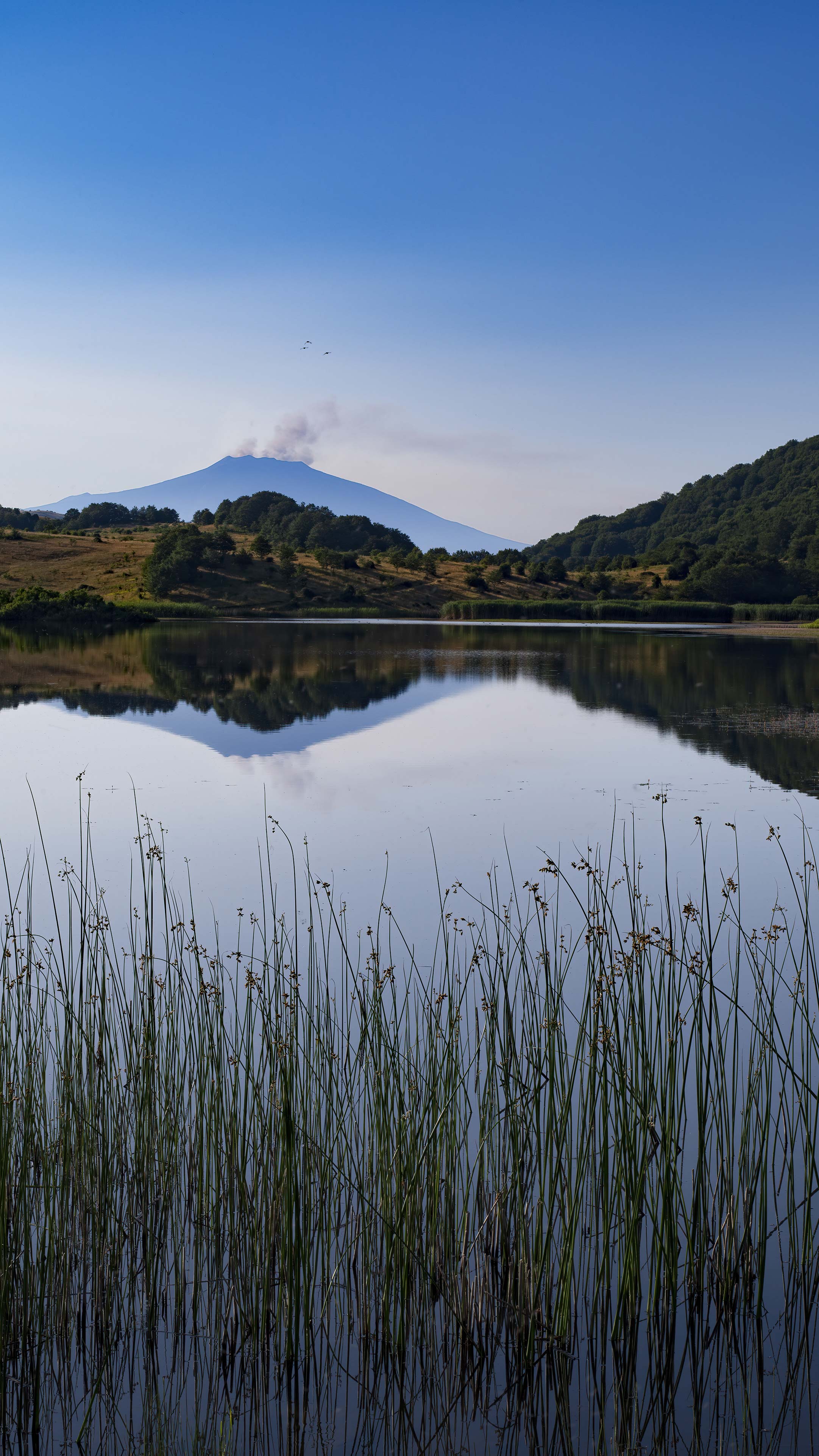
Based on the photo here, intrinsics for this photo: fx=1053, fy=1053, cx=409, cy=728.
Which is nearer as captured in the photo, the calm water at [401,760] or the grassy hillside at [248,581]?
the calm water at [401,760]

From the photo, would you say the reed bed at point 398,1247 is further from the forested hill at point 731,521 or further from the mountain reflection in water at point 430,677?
the forested hill at point 731,521

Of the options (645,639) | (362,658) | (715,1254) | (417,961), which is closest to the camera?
(715,1254)

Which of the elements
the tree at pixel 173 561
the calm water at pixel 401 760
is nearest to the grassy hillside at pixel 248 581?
the tree at pixel 173 561

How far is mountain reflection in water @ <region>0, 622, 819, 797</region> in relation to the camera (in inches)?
581

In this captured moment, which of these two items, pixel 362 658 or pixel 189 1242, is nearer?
pixel 189 1242

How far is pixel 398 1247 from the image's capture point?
2.74 metres

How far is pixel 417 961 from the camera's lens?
5.23 metres

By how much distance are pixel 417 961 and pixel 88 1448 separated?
9.49 feet

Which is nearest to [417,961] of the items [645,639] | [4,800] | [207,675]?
[4,800]

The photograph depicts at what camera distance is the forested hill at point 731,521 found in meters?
85.3

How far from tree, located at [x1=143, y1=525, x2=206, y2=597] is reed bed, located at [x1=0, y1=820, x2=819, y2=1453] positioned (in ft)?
201

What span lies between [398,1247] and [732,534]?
103 metres

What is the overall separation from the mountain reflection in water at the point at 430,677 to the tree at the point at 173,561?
82.3 feet

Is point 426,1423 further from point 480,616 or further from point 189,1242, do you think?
point 480,616
